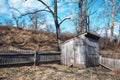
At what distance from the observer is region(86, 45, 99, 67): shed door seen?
16344 millimetres

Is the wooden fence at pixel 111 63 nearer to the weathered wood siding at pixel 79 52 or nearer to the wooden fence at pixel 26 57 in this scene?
the weathered wood siding at pixel 79 52

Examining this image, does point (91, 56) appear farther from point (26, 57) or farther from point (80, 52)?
point (26, 57)

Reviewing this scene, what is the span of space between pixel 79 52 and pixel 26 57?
4765 mm

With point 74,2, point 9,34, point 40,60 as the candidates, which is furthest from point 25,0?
point 40,60

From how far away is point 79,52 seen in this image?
52.9 feet

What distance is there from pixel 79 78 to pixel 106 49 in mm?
19183

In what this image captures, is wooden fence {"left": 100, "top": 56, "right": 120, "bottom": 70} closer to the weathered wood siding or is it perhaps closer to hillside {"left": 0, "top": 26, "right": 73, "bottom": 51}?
the weathered wood siding

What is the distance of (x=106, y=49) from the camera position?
28.4 meters

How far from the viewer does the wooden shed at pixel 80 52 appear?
16.0m

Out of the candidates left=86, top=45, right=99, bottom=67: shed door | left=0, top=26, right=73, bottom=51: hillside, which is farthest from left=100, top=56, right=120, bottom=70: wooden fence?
left=0, top=26, right=73, bottom=51: hillside

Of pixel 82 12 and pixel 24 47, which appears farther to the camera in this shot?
pixel 82 12

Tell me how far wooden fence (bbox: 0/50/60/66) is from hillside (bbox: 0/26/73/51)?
4.32m

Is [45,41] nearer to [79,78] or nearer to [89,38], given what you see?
[89,38]

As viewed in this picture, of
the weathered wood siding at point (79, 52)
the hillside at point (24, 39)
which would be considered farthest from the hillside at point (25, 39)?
the weathered wood siding at point (79, 52)
